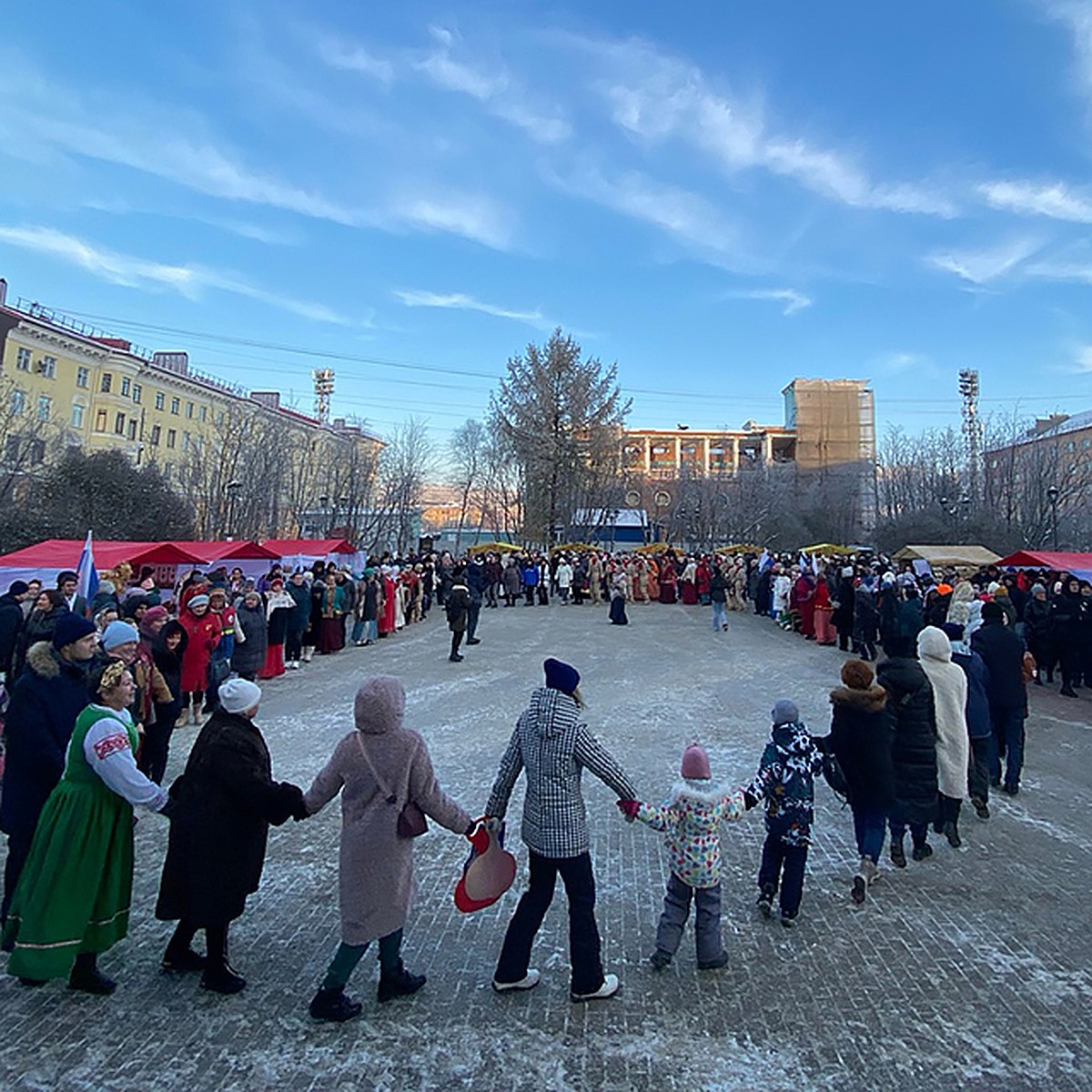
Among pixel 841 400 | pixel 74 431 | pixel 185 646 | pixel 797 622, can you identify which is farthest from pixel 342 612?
pixel 841 400

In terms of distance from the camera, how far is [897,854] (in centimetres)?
524

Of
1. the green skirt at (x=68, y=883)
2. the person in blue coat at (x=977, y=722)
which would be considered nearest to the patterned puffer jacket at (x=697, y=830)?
the green skirt at (x=68, y=883)

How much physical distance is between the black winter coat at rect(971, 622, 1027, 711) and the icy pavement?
943 mm

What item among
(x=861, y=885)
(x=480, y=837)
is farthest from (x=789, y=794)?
(x=480, y=837)

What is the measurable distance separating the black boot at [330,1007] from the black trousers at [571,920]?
2.46 feet

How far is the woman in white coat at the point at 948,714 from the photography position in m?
5.41

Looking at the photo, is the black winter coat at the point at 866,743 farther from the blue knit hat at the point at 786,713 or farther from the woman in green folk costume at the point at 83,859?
the woman in green folk costume at the point at 83,859

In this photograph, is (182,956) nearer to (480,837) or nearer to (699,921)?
(480,837)

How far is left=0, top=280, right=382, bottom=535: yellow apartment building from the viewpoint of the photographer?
124 ft

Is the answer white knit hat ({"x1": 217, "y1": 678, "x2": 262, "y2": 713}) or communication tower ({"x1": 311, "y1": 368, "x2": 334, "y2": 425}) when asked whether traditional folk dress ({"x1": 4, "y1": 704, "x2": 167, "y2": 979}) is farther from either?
communication tower ({"x1": 311, "y1": 368, "x2": 334, "y2": 425})

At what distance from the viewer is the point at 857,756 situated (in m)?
4.69

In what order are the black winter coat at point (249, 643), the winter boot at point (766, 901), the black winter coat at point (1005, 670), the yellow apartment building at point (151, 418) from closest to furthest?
the winter boot at point (766, 901), the black winter coat at point (1005, 670), the black winter coat at point (249, 643), the yellow apartment building at point (151, 418)

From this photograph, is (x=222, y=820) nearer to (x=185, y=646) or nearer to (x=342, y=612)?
(x=185, y=646)

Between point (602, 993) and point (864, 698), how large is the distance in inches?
94.3
